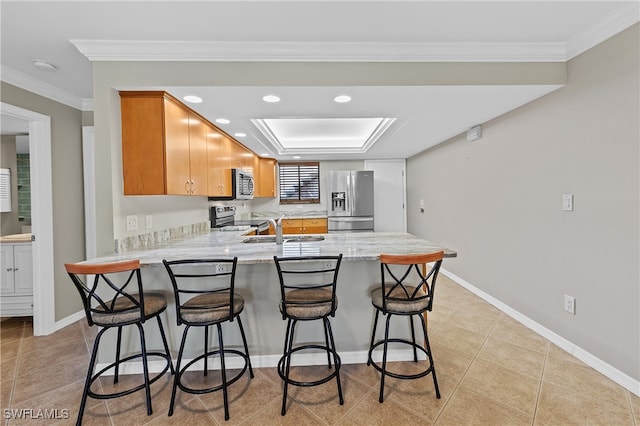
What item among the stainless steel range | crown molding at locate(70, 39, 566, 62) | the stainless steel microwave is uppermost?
crown molding at locate(70, 39, 566, 62)

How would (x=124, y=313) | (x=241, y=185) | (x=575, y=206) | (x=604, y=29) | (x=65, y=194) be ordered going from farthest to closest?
1. (x=241, y=185)
2. (x=65, y=194)
3. (x=575, y=206)
4. (x=604, y=29)
5. (x=124, y=313)

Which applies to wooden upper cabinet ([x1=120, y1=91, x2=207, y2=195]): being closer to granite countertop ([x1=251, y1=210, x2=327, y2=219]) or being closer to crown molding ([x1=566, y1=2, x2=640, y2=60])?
crown molding ([x1=566, y1=2, x2=640, y2=60])

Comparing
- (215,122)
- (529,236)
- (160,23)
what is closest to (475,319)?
(529,236)

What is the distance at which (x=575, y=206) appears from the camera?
7.15 feet

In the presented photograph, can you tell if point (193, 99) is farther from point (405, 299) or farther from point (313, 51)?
point (405, 299)

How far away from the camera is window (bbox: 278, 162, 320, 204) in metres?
6.07

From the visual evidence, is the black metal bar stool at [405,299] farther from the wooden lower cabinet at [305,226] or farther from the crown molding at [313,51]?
the wooden lower cabinet at [305,226]

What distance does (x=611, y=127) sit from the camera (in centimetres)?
190

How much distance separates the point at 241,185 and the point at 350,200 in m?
2.42

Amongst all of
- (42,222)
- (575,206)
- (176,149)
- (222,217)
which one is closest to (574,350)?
(575,206)

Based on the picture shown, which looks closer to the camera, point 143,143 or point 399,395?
point 399,395

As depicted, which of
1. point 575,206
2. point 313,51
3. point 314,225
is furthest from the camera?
point 314,225

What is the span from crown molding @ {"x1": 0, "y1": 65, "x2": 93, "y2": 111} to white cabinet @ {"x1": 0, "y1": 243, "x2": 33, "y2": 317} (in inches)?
62.3

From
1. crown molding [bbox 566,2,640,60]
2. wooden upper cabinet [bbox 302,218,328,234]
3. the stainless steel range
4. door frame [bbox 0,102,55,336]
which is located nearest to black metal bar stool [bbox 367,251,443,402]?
crown molding [bbox 566,2,640,60]
